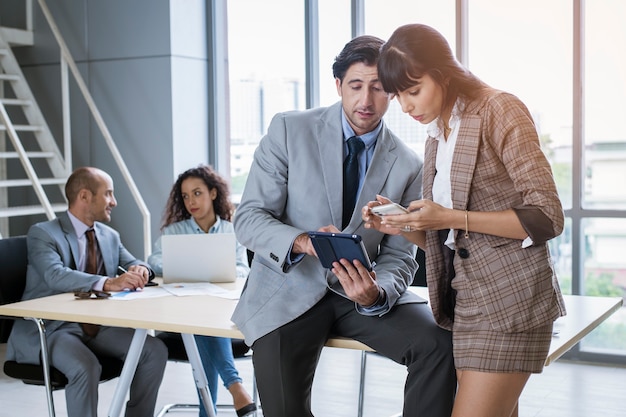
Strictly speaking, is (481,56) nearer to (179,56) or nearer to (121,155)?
(179,56)

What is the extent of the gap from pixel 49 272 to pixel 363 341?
5.42ft

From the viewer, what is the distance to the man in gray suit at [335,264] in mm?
2576

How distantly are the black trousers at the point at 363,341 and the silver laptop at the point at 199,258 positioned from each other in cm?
113

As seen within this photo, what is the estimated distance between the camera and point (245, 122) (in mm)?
6547

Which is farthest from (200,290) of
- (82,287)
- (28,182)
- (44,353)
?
(28,182)

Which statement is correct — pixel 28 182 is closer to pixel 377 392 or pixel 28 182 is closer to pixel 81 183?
pixel 81 183

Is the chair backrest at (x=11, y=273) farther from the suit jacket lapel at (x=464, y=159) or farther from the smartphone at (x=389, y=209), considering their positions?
the suit jacket lapel at (x=464, y=159)

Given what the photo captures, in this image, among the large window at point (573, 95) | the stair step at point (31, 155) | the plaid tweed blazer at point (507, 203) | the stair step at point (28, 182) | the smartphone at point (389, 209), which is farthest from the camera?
the stair step at point (31, 155)

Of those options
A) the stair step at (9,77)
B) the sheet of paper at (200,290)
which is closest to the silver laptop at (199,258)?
the sheet of paper at (200,290)

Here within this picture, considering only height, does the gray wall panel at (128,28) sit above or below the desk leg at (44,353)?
above

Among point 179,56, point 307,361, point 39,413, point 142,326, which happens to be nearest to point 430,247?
point 307,361

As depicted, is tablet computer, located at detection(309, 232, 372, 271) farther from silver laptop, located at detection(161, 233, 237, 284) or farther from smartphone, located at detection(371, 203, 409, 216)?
silver laptop, located at detection(161, 233, 237, 284)

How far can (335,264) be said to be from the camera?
254 cm

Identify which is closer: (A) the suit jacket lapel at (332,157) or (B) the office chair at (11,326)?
(A) the suit jacket lapel at (332,157)
